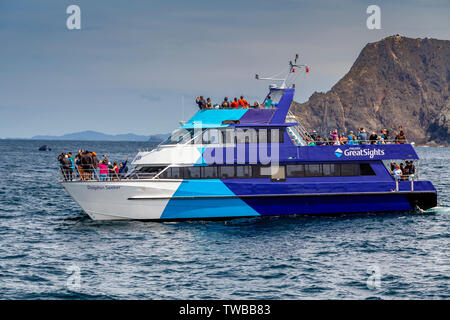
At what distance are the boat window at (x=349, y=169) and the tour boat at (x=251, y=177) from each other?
43mm

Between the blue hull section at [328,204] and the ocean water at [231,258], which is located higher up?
the blue hull section at [328,204]

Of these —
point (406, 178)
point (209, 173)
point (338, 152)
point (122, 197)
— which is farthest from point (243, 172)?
point (406, 178)

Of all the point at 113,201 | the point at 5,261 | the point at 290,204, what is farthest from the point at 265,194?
the point at 5,261

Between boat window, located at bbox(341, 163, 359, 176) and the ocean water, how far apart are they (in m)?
1.85

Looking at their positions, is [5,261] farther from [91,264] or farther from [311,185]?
[311,185]

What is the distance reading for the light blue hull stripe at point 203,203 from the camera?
23.2m

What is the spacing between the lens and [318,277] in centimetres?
1622

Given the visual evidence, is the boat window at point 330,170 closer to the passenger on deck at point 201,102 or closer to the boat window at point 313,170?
the boat window at point 313,170

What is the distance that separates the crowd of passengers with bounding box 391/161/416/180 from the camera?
25188mm

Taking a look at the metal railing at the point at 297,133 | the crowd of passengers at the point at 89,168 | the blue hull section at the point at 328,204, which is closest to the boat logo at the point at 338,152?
the metal railing at the point at 297,133

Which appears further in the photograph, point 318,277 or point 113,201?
point 113,201

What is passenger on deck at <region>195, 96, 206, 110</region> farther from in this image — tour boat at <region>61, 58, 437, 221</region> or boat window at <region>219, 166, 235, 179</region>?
boat window at <region>219, 166, 235, 179</region>

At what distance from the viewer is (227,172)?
2391 centimetres
